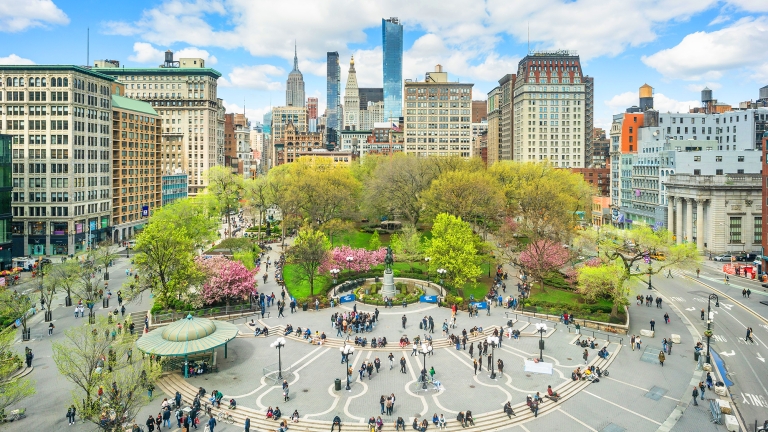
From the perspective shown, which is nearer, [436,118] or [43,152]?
[43,152]

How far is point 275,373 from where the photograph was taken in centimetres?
3656

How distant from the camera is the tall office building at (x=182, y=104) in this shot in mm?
149875

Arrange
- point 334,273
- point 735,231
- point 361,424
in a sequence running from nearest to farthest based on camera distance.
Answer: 1. point 361,424
2. point 334,273
3. point 735,231

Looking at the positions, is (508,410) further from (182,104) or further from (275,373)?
(182,104)

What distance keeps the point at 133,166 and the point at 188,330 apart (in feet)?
242

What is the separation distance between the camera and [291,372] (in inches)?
1448

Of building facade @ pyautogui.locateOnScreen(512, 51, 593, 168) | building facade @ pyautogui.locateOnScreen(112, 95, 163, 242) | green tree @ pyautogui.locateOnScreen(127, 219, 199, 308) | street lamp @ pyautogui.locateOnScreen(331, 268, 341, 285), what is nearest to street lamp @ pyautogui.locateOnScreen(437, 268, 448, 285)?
street lamp @ pyautogui.locateOnScreen(331, 268, 341, 285)

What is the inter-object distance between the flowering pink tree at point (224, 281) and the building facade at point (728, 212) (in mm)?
70757

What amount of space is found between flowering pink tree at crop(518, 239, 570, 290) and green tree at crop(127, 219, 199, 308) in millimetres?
36643

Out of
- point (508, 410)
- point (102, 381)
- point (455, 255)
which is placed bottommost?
point (508, 410)

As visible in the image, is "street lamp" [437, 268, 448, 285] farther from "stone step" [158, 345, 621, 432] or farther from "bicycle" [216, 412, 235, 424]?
"bicycle" [216, 412, 235, 424]

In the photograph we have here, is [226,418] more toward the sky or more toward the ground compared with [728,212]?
more toward the ground

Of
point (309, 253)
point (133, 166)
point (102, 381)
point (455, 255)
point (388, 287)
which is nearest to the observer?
point (102, 381)

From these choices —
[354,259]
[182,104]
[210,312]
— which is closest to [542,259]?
[354,259]
